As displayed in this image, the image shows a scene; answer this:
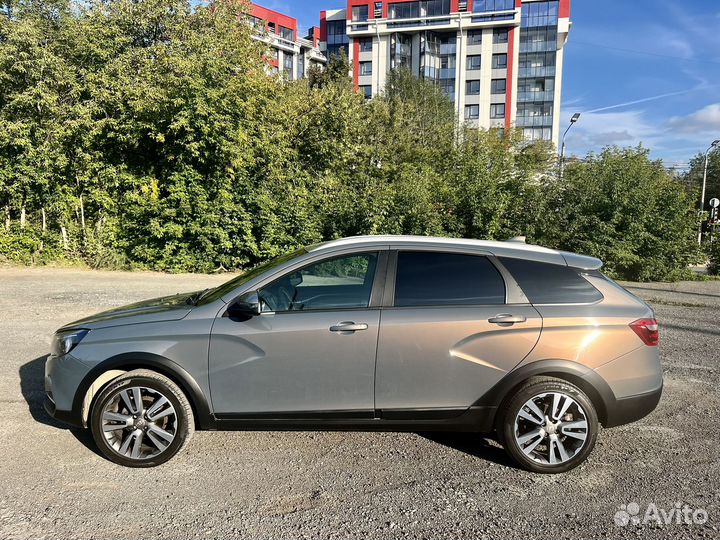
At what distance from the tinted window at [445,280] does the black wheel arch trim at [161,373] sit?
5.08ft

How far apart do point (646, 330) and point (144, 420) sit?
11.9ft

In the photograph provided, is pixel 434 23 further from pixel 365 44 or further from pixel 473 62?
pixel 365 44

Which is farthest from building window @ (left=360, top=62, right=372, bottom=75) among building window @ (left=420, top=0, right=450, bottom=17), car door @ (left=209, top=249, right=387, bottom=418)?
car door @ (left=209, top=249, right=387, bottom=418)

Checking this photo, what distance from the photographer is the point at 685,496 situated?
10.9 ft

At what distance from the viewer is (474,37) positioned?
59781 millimetres

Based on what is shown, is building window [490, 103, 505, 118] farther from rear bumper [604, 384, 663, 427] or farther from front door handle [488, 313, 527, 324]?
front door handle [488, 313, 527, 324]

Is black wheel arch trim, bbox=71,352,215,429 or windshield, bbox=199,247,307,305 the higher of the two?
windshield, bbox=199,247,307,305

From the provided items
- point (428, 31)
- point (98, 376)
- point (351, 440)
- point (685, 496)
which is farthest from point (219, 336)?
point (428, 31)

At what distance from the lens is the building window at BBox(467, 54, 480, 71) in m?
60.1

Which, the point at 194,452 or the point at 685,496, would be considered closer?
the point at 685,496

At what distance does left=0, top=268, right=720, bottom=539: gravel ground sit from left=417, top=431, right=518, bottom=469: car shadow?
0.6 inches

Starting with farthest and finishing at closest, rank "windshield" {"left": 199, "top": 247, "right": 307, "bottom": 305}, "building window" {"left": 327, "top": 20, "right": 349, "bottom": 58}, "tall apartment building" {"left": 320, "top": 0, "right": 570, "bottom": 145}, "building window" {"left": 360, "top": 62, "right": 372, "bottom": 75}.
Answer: "building window" {"left": 327, "top": 20, "right": 349, "bottom": 58} → "building window" {"left": 360, "top": 62, "right": 372, "bottom": 75} → "tall apartment building" {"left": 320, "top": 0, "right": 570, "bottom": 145} → "windshield" {"left": 199, "top": 247, "right": 307, "bottom": 305}

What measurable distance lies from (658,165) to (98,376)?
1546cm

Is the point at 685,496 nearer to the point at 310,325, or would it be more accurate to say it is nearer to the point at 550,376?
the point at 550,376
